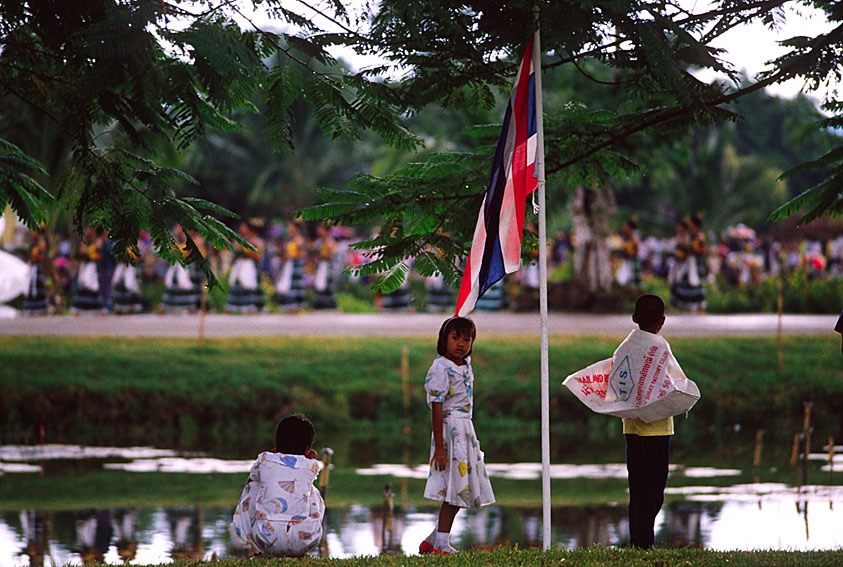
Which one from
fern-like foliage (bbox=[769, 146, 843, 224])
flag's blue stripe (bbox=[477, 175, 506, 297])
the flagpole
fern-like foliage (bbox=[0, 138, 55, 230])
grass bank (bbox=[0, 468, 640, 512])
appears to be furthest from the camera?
grass bank (bbox=[0, 468, 640, 512])

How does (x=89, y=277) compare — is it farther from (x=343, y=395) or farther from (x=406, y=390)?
(x=406, y=390)

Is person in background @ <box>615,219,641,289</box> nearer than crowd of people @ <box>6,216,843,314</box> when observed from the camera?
No

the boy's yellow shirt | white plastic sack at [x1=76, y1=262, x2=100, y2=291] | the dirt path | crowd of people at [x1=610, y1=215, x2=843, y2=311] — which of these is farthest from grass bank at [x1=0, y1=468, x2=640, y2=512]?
crowd of people at [x1=610, y1=215, x2=843, y2=311]

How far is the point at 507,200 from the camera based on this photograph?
22.0 feet

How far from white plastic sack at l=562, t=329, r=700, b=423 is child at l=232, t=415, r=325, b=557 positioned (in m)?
1.66

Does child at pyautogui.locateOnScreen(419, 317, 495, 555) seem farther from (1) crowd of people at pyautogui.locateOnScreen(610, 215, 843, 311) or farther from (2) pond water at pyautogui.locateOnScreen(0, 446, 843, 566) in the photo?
(1) crowd of people at pyautogui.locateOnScreen(610, 215, 843, 311)

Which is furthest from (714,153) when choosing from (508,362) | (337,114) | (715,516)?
(337,114)

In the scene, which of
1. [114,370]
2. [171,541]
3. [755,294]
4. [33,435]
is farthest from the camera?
[755,294]

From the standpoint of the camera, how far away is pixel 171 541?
883 cm

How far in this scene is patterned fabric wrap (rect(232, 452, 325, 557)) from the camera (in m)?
6.07

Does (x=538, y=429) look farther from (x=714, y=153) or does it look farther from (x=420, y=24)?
(x=714, y=153)

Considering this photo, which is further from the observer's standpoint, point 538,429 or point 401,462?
point 538,429

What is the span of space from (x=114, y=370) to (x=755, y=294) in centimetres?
1723

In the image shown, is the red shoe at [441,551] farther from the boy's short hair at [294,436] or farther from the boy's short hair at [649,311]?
the boy's short hair at [649,311]
